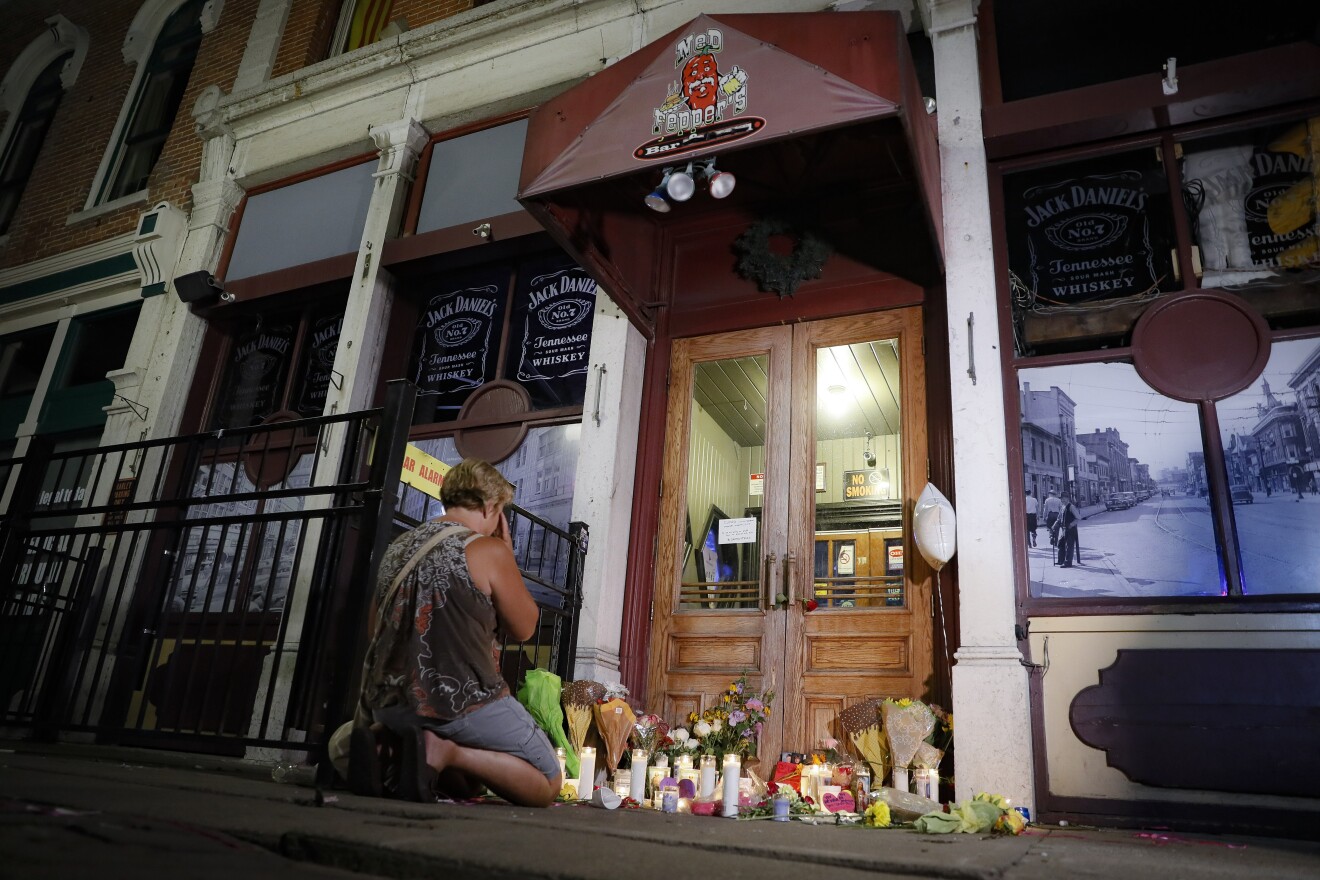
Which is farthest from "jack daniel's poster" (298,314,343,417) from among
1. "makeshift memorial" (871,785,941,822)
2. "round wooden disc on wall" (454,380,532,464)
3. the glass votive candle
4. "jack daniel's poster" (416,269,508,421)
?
"makeshift memorial" (871,785,941,822)

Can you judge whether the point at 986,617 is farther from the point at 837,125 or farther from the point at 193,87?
the point at 193,87

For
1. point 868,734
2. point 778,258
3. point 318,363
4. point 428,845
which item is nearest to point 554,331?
point 778,258

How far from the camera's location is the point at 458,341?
25.0 feet

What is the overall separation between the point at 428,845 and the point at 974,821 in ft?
8.36

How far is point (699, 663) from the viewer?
18.3 feet

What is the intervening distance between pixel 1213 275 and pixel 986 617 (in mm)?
2450

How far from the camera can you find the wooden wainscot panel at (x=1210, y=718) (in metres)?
3.95

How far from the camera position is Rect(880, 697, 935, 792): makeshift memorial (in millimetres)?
4473

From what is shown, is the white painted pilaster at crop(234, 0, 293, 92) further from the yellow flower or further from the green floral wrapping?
the yellow flower

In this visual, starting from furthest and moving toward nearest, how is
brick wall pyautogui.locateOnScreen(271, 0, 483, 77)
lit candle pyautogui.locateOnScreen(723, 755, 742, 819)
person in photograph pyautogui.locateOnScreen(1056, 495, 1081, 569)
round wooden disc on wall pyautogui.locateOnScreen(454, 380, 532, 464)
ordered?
1. brick wall pyautogui.locateOnScreen(271, 0, 483, 77)
2. round wooden disc on wall pyautogui.locateOnScreen(454, 380, 532, 464)
3. person in photograph pyautogui.locateOnScreen(1056, 495, 1081, 569)
4. lit candle pyautogui.locateOnScreen(723, 755, 742, 819)

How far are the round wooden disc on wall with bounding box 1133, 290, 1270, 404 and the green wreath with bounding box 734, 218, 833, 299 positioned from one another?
2.18 m

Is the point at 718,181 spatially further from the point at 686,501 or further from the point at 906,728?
the point at 906,728

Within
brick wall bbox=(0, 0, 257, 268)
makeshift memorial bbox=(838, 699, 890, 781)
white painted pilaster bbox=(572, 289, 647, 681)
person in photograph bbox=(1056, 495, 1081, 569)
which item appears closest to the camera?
makeshift memorial bbox=(838, 699, 890, 781)

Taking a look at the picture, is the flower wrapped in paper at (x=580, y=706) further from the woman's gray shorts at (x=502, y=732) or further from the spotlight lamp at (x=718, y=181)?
the spotlight lamp at (x=718, y=181)
